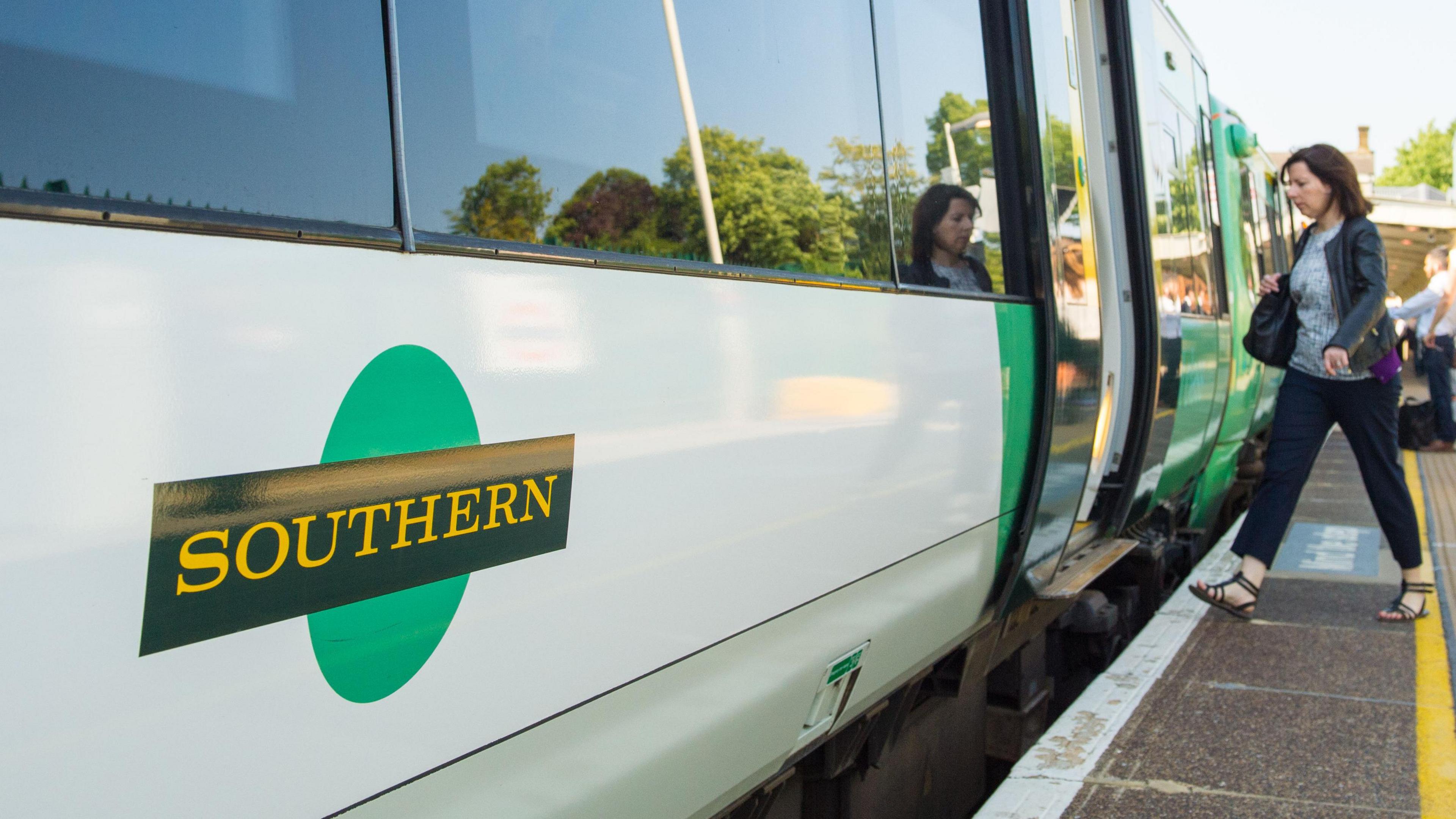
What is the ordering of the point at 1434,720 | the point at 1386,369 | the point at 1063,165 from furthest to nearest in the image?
the point at 1386,369
the point at 1063,165
the point at 1434,720

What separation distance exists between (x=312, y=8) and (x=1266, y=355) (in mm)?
4574

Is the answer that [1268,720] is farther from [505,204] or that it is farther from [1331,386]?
[505,204]

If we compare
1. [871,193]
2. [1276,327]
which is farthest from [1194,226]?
[871,193]

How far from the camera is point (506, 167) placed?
5.79 feet

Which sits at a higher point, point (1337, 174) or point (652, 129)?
point (1337, 174)

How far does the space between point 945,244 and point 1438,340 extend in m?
10.2

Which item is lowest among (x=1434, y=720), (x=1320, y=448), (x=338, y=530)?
(x=1434, y=720)

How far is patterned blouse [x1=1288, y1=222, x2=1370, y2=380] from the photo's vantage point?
15.7 feet

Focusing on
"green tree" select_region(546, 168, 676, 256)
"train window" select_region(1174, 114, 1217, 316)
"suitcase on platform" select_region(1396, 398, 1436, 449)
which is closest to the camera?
"green tree" select_region(546, 168, 676, 256)

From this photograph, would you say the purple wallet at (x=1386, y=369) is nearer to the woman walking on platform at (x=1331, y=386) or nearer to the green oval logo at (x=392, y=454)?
the woman walking on platform at (x=1331, y=386)

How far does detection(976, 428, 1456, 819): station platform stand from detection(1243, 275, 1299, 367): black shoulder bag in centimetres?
114

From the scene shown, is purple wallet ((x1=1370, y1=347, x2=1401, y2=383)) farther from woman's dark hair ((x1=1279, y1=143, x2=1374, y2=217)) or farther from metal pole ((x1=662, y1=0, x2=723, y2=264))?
metal pole ((x1=662, y1=0, x2=723, y2=264))

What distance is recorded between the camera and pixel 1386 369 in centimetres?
477

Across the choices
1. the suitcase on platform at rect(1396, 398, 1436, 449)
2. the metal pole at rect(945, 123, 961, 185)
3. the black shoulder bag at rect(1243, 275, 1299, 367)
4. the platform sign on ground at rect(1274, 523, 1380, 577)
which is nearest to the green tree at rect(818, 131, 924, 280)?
the metal pole at rect(945, 123, 961, 185)
